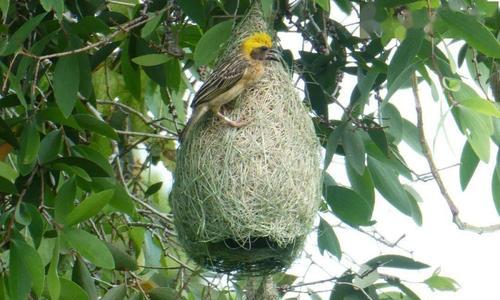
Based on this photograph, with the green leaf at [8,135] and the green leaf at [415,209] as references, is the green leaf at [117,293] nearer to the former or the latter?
the green leaf at [8,135]

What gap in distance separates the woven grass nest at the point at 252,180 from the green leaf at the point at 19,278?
20.6 inches

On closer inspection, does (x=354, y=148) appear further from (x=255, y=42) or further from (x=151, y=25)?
(x=151, y=25)

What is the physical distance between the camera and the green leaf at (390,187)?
12.5 ft

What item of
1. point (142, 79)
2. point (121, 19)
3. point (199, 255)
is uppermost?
point (121, 19)

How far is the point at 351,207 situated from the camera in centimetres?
372

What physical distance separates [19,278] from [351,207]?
1.10 m

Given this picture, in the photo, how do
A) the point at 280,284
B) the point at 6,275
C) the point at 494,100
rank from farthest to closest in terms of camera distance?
the point at 280,284 < the point at 494,100 < the point at 6,275

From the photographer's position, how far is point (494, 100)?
3619 millimetres

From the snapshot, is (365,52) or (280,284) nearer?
(365,52)

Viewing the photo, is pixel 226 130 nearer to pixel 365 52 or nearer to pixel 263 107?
pixel 263 107

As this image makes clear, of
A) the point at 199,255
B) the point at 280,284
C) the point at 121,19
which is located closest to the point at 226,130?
the point at 199,255

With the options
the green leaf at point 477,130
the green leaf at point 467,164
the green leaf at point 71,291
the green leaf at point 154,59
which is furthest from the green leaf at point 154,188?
the green leaf at point 477,130

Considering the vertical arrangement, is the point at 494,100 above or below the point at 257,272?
above

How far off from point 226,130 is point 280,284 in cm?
98
